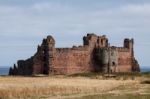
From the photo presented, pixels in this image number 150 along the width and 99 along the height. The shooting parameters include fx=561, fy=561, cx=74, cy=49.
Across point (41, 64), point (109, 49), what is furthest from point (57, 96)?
point (109, 49)

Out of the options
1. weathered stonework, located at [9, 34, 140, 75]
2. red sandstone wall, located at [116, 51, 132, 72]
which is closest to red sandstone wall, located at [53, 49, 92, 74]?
weathered stonework, located at [9, 34, 140, 75]

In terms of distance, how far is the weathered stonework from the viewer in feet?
350

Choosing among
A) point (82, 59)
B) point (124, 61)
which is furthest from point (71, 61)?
point (124, 61)

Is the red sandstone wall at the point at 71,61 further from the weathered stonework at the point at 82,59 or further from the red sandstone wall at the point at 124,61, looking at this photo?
the red sandstone wall at the point at 124,61

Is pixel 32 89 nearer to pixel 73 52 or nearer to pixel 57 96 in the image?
pixel 57 96

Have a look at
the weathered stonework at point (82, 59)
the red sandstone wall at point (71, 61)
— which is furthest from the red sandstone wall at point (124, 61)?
the red sandstone wall at point (71, 61)

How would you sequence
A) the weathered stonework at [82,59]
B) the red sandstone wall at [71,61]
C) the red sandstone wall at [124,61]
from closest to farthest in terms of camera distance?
the weathered stonework at [82,59]
the red sandstone wall at [71,61]
the red sandstone wall at [124,61]

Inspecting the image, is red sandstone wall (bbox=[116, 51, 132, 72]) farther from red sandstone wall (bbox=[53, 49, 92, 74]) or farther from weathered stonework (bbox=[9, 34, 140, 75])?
red sandstone wall (bbox=[53, 49, 92, 74])

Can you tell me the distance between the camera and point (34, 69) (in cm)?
10769

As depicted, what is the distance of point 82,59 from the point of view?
11175 cm

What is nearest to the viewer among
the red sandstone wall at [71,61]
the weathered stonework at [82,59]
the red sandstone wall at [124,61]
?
the weathered stonework at [82,59]

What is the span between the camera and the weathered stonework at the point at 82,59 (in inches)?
4203

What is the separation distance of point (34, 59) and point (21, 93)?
54.6 m

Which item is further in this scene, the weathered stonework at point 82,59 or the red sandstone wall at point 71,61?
the red sandstone wall at point 71,61
